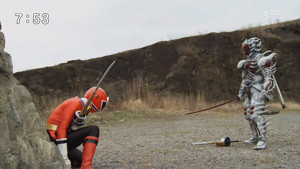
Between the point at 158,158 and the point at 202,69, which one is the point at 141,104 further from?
the point at 158,158

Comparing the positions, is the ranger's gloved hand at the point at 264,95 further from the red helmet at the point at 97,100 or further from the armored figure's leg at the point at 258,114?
the red helmet at the point at 97,100

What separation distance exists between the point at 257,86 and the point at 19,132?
4912mm

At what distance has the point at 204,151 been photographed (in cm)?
643

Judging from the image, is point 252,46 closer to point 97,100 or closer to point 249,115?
point 249,115

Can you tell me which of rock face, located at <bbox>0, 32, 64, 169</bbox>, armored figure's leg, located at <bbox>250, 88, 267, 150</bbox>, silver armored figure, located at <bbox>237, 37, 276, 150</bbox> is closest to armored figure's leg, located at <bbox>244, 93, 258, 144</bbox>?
silver armored figure, located at <bbox>237, 37, 276, 150</bbox>

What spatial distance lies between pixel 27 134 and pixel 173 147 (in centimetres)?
412

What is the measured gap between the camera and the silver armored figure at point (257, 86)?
22.1ft

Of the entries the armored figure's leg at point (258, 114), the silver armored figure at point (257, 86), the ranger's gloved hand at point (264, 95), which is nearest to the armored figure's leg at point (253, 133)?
the silver armored figure at point (257, 86)

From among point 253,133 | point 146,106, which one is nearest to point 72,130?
point 253,133

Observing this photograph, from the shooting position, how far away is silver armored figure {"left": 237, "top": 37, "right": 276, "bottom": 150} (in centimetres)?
674

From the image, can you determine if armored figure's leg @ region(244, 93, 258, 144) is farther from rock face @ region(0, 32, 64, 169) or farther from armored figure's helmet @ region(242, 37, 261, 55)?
rock face @ region(0, 32, 64, 169)

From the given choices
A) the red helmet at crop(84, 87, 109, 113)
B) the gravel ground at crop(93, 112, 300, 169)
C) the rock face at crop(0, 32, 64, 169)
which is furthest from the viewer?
the gravel ground at crop(93, 112, 300, 169)

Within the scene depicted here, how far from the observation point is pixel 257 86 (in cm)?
693

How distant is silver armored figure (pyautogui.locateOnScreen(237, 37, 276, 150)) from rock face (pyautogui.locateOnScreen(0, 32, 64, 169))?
165 inches
